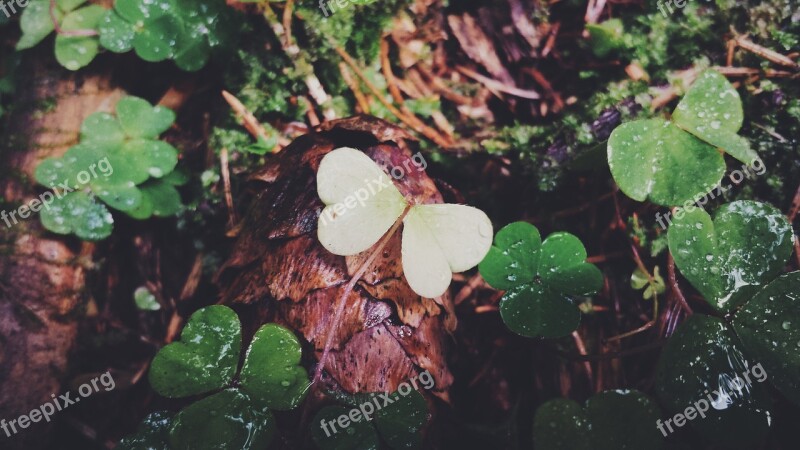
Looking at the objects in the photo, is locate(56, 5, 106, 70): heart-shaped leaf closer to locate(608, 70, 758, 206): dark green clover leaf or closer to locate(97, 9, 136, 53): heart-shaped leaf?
locate(97, 9, 136, 53): heart-shaped leaf

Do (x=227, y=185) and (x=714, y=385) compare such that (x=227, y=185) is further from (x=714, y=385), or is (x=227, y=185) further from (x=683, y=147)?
(x=714, y=385)

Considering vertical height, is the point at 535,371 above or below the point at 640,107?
below

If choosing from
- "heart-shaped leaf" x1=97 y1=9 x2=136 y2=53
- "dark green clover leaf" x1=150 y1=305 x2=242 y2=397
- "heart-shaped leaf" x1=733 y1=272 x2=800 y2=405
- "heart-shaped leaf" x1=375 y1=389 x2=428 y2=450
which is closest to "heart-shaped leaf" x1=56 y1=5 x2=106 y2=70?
"heart-shaped leaf" x1=97 y1=9 x2=136 y2=53

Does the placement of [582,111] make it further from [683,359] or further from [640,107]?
[683,359]

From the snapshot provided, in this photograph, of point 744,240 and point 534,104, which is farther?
point 534,104

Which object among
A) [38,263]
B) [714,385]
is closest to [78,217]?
[38,263]

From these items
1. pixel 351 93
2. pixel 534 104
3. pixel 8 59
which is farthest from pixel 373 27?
pixel 8 59
